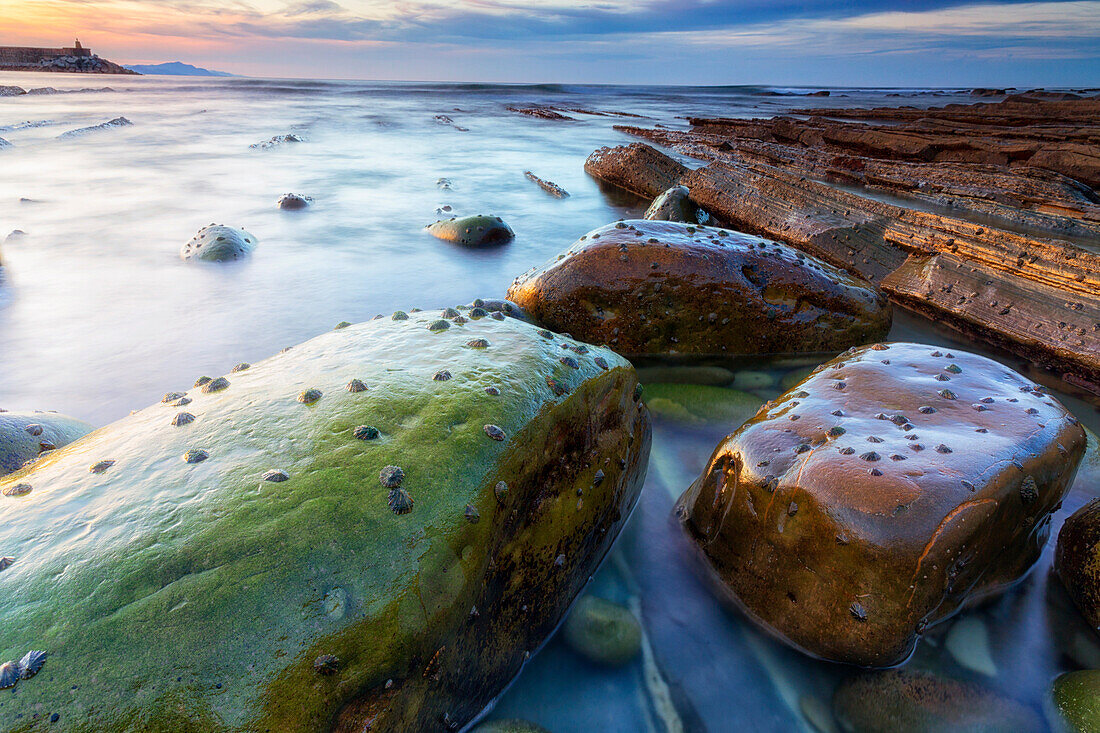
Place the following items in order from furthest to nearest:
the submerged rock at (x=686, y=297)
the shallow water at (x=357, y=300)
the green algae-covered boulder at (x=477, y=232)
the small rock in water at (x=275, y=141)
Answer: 1. the small rock in water at (x=275, y=141)
2. the green algae-covered boulder at (x=477, y=232)
3. the submerged rock at (x=686, y=297)
4. the shallow water at (x=357, y=300)

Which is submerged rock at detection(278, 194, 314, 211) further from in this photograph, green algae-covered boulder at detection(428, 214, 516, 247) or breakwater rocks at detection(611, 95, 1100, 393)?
breakwater rocks at detection(611, 95, 1100, 393)

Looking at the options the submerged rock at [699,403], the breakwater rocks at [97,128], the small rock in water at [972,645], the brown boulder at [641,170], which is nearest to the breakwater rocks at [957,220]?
the brown boulder at [641,170]

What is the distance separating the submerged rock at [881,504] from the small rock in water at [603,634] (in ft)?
1.73

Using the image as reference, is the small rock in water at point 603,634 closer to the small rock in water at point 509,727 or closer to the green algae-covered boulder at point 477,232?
the small rock in water at point 509,727

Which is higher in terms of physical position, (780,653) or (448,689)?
(448,689)

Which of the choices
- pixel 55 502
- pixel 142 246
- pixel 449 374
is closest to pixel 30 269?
pixel 142 246

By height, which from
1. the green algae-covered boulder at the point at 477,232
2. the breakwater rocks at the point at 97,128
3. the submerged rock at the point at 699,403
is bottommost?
the submerged rock at the point at 699,403

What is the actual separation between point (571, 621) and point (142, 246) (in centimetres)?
758

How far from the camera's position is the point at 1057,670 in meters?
2.34

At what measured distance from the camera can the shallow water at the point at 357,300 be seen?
7.59 ft

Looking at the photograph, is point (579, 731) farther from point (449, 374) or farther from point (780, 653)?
point (449, 374)

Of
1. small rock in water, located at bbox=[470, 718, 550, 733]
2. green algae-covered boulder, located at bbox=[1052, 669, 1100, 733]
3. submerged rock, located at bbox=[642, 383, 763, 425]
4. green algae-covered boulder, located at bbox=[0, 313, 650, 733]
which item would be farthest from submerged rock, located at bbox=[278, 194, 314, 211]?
green algae-covered boulder, located at bbox=[1052, 669, 1100, 733]

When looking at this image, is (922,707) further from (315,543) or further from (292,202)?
(292,202)

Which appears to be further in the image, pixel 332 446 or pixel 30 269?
pixel 30 269
